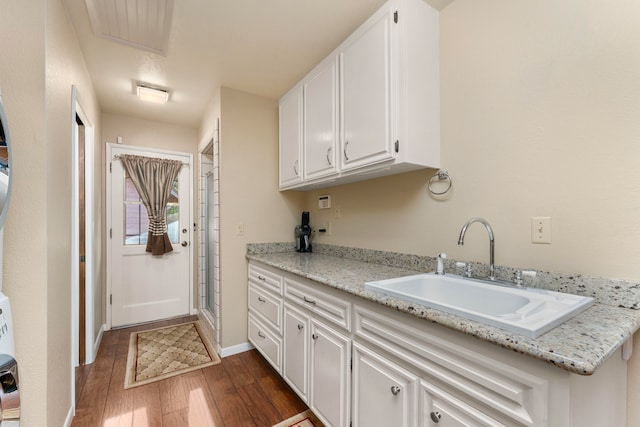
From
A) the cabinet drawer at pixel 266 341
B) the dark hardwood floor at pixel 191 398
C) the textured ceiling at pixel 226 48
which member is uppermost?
the textured ceiling at pixel 226 48

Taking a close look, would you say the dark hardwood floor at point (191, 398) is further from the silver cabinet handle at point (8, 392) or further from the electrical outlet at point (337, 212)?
the electrical outlet at point (337, 212)

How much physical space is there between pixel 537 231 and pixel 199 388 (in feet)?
7.52

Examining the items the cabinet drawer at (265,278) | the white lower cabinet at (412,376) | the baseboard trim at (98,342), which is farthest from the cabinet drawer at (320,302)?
the baseboard trim at (98,342)

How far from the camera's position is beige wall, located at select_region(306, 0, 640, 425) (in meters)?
1.01

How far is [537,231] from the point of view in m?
1.22

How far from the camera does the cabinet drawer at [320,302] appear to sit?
134 cm

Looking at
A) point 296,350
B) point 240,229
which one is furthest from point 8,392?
point 240,229

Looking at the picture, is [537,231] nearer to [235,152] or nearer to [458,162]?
[458,162]

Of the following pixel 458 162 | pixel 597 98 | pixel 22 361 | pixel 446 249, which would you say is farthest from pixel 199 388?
pixel 597 98

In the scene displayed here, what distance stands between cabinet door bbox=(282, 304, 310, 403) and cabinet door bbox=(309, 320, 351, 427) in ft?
0.23

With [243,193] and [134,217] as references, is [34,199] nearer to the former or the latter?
[243,193]

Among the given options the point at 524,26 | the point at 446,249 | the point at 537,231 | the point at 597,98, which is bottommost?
the point at 446,249

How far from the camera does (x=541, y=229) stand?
121cm

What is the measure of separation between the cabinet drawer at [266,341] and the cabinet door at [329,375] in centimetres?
44
